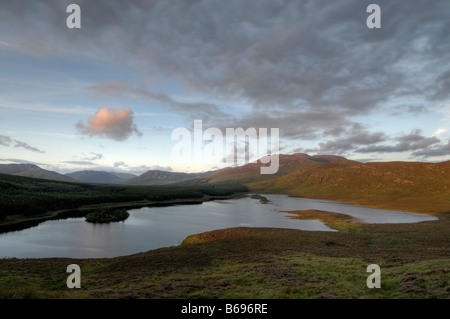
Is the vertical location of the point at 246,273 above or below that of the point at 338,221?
above

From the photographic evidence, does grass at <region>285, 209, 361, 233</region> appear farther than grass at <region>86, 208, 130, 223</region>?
No

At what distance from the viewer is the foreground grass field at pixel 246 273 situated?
18.3 m

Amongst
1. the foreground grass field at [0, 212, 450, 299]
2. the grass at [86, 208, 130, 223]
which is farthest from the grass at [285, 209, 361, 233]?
the grass at [86, 208, 130, 223]

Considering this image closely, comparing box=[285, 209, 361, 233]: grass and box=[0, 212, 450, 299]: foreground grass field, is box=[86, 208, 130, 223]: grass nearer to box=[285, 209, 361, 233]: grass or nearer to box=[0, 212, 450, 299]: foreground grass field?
box=[0, 212, 450, 299]: foreground grass field

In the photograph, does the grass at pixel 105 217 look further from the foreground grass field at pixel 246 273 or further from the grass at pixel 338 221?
the grass at pixel 338 221

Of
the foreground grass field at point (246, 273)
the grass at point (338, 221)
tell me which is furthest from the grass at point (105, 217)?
the grass at point (338, 221)

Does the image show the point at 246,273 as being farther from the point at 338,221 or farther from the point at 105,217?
the point at 105,217

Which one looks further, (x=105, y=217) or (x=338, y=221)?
(x=105, y=217)

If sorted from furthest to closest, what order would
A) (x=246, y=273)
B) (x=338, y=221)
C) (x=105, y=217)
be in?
(x=105, y=217) < (x=338, y=221) < (x=246, y=273)

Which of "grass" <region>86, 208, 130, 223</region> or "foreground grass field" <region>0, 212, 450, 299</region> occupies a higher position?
"foreground grass field" <region>0, 212, 450, 299</region>

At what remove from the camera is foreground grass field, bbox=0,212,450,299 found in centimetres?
1828

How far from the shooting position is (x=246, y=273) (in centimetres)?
2597

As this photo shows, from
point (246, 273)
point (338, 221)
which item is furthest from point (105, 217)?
point (338, 221)
